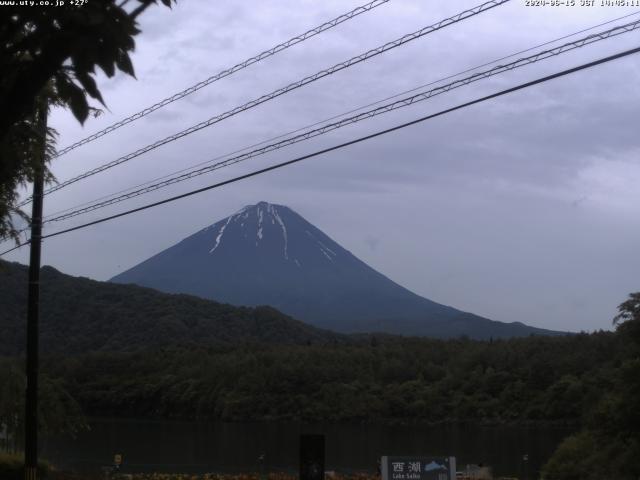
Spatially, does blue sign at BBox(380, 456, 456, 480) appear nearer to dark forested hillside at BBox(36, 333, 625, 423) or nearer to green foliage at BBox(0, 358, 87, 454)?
green foliage at BBox(0, 358, 87, 454)

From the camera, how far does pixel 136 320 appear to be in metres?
128

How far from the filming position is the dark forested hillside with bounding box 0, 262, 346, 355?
4624 inches

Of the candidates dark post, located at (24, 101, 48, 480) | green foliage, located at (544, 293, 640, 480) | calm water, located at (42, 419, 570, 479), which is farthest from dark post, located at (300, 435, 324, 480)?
calm water, located at (42, 419, 570, 479)

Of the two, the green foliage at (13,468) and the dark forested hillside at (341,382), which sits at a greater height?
the dark forested hillside at (341,382)

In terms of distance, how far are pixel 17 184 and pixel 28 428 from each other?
6.19m

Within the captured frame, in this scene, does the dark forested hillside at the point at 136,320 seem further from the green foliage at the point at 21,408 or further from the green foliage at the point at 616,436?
the green foliage at the point at 21,408

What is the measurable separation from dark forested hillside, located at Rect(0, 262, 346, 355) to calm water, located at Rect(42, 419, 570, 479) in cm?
4380

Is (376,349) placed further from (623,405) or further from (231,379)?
(623,405)

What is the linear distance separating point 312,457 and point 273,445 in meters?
41.7

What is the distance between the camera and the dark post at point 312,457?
1215cm

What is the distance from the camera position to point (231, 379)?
87.0m

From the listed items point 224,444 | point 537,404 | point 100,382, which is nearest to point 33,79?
point 224,444

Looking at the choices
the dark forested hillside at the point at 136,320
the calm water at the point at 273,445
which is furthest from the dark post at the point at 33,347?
the dark forested hillside at the point at 136,320

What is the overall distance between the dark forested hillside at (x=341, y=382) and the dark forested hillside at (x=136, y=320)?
24.4m
